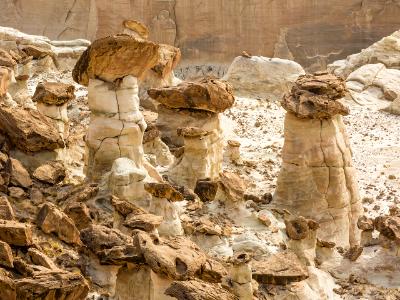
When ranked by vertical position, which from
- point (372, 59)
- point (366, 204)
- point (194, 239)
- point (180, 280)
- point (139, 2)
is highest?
point (139, 2)

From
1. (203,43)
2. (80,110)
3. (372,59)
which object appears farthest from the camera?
A: (203,43)

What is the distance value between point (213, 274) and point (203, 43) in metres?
28.0

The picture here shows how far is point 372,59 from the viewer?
32.1 metres

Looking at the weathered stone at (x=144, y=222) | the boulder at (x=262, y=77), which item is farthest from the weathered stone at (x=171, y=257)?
the boulder at (x=262, y=77)

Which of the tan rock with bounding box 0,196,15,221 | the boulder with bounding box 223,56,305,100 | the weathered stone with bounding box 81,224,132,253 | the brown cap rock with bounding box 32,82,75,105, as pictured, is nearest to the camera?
the weathered stone with bounding box 81,224,132,253

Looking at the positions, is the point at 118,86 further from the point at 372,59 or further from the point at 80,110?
the point at 372,59

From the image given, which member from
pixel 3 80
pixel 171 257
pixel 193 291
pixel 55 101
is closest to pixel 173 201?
pixel 171 257

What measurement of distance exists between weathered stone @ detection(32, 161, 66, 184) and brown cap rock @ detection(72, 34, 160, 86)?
159 cm

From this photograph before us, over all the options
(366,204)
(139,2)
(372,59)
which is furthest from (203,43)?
(366,204)

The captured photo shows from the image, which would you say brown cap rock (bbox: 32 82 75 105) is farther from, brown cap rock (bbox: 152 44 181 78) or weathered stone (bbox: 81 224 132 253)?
brown cap rock (bbox: 152 44 181 78)

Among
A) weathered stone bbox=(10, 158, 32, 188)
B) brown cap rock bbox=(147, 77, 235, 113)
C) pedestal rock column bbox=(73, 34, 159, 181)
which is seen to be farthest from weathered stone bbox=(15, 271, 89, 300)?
brown cap rock bbox=(147, 77, 235, 113)

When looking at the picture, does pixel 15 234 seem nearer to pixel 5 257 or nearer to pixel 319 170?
pixel 5 257

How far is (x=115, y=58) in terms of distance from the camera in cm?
1330

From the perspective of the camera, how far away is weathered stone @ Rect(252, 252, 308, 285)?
1197cm
